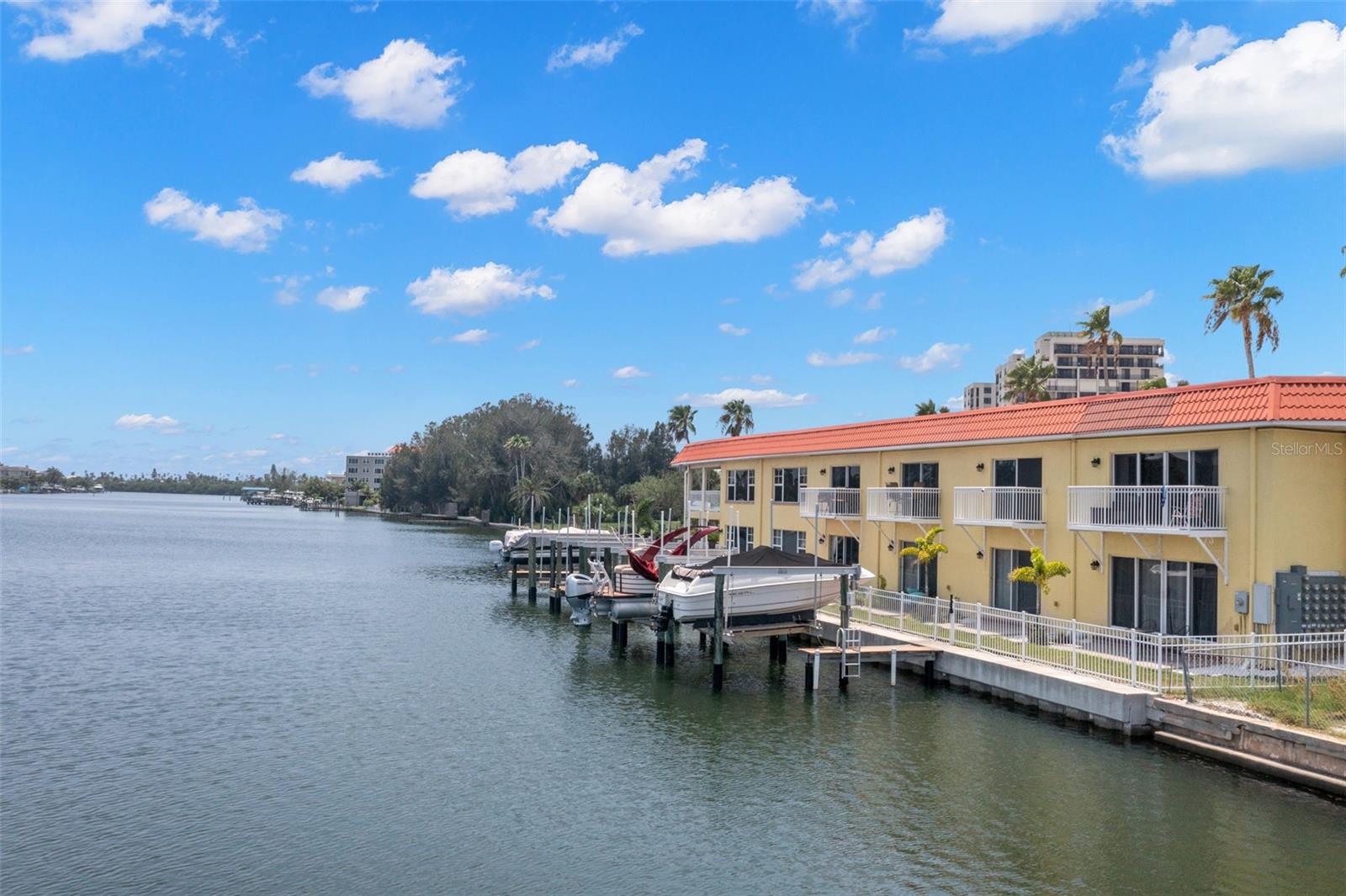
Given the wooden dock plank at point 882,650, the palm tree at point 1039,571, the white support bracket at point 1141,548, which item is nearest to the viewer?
the white support bracket at point 1141,548

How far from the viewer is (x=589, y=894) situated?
1327 cm

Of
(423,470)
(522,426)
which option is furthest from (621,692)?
(423,470)

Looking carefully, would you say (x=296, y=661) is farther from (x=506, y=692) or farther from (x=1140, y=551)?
(x=1140, y=551)

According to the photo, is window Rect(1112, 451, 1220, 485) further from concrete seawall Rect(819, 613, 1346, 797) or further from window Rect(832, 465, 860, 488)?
window Rect(832, 465, 860, 488)

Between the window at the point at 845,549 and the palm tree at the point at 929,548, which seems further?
the window at the point at 845,549

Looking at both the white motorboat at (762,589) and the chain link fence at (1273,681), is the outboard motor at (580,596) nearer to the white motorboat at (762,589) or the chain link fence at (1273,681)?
the white motorboat at (762,589)

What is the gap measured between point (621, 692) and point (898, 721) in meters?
7.66

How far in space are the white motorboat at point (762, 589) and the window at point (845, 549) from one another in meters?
8.14

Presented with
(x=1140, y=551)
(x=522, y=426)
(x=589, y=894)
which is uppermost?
(x=522, y=426)

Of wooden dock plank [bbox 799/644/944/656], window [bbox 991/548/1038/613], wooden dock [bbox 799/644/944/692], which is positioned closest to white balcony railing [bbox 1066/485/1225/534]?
window [bbox 991/548/1038/613]

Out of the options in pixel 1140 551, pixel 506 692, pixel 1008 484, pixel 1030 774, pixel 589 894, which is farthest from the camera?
pixel 1008 484

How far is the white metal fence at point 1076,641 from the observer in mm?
20109

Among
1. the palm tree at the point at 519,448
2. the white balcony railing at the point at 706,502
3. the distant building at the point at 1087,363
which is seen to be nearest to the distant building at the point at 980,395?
the distant building at the point at 1087,363

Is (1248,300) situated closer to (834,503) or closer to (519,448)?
(834,503)
